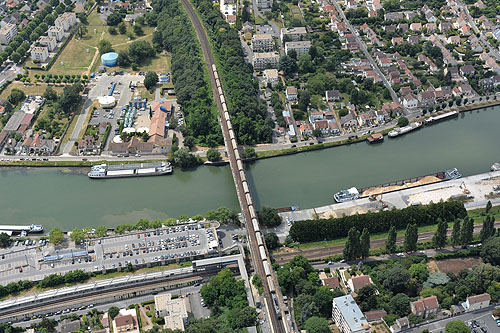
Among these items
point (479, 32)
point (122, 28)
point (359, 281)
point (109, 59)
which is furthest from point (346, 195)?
point (122, 28)

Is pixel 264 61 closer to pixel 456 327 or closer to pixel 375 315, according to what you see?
pixel 375 315

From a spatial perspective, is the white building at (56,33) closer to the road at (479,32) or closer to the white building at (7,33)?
the white building at (7,33)

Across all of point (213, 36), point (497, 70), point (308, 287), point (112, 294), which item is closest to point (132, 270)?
point (112, 294)

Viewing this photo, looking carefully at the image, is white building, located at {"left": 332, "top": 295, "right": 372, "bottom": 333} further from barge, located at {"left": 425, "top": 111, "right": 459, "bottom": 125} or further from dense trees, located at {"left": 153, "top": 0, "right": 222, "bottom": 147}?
barge, located at {"left": 425, "top": 111, "right": 459, "bottom": 125}

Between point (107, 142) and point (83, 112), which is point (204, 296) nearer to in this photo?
Result: point (107, 142)

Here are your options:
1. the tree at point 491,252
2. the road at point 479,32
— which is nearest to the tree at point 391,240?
the tree at point 491,252

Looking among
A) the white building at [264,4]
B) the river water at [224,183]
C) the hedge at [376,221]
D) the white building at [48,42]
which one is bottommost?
the hedge at [376,221]
